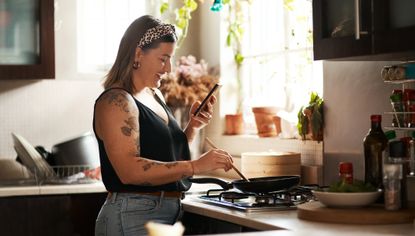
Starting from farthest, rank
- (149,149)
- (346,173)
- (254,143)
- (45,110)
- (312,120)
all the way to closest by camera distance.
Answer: (45,110)
(254,143)
(312,120)
(149,149)
(346,173)

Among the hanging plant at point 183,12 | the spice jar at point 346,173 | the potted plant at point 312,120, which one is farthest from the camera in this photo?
the hanging plant at point 183,12

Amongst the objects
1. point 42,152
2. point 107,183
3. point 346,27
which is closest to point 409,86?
point 346,27

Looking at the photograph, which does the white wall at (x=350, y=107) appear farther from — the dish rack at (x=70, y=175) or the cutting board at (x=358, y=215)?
the dish rack at (x=70, y=175)

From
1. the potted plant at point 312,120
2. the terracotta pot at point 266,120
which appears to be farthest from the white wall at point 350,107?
the terracotta pot at point 266,120

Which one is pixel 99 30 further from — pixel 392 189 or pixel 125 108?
pixel 392 189

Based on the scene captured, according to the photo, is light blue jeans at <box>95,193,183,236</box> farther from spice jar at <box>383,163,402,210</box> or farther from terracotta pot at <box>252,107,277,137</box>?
terracotta pot at <box>252,107,277,137</box>

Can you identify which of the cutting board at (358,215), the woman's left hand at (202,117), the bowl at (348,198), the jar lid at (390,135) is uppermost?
the woman's left hand at (202,117)

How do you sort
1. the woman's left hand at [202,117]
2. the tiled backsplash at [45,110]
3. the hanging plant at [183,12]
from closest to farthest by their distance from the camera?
the woman's left hand at [202,117]
the tiled backsplash at [45,110]
the hanging plant at [183,12]

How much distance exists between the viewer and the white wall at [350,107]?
334 centimetres

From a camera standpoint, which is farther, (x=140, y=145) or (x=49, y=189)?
(x=49, y=189)

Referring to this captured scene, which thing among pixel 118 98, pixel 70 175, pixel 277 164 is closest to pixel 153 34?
pixel 118 98

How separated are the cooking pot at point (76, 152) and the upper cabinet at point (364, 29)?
1.72 metres

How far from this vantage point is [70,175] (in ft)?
14.1

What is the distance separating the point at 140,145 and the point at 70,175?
124 centimetres
